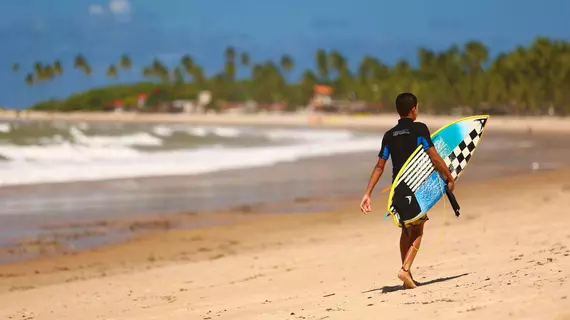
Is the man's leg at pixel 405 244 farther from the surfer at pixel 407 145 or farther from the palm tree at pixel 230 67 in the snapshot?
the palm tree at pixel 230 67

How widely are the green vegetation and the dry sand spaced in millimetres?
92218

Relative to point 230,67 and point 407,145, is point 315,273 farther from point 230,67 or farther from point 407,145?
point 230,67

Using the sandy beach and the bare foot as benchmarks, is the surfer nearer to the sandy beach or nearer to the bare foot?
the bare foot

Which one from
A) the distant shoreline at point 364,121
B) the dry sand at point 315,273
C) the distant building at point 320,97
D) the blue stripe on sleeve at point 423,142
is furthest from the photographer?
the distant building at point 320,97

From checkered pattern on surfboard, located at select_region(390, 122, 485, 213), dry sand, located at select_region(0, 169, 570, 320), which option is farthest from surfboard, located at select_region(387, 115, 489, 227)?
dry sand, located at select_region(0, 169, 570, 320)

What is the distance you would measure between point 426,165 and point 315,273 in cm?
200

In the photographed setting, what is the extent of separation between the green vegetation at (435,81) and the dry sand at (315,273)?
92218mm

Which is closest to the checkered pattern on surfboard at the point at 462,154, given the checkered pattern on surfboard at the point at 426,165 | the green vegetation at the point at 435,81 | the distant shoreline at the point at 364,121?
→ the checkered pattern on surfboard at the point at 426,165

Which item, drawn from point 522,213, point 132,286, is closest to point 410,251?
point 132,286

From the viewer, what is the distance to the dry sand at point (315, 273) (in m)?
5.21

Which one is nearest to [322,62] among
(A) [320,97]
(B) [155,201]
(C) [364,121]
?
(A) [320,97]

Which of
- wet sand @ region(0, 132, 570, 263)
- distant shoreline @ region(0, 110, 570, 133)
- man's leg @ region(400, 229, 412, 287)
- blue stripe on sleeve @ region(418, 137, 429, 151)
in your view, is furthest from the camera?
distant shoreline @ region(0, 110, 570, 133)

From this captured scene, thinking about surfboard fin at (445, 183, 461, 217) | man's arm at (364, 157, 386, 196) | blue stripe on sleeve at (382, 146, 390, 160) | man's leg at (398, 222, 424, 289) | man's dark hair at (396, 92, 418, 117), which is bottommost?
man's leg at (398, 222, 424, 289)

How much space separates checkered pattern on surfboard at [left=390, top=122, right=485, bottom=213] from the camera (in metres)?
5.86
